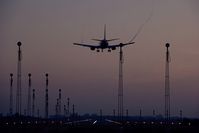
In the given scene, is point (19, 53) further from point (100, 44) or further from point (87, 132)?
point (100, 44)

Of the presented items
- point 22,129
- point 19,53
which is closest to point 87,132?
point 22,129

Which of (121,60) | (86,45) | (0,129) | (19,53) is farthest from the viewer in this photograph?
(86,45)

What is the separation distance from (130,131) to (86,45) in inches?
2457

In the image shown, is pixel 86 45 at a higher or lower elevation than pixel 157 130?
higher

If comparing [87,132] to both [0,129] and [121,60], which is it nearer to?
[0,129]

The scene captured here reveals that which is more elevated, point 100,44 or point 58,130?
point 100,44

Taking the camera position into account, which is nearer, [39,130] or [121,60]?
[39,130]

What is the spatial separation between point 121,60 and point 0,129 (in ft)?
121

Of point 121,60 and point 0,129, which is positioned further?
point 121,60

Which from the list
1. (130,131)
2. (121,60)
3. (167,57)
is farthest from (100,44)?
(130,131)

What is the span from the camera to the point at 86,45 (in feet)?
507

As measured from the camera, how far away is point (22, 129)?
9081 cm

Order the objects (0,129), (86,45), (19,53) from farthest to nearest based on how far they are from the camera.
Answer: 1. (86,45)
2. (19,53)
3. (0,129)

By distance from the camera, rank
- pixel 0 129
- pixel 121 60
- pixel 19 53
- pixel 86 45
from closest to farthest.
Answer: pixel 0 129, pixel 19 53, pixel 121 60, pixel 86 45
